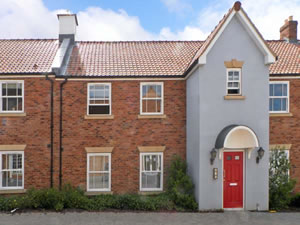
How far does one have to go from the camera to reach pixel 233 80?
9.49 metres

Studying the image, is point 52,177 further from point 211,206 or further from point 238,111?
point 238,111

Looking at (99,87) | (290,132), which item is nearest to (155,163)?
(99,87)

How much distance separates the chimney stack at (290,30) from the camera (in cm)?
1390

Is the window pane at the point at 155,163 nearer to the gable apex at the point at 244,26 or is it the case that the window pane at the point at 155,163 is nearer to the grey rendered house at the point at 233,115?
the grey rendered house at the point at 233,115

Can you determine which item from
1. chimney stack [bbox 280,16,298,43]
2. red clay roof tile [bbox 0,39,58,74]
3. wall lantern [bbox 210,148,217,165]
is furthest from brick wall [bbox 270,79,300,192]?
red clay roof tile [bbox 0,39,58,74]

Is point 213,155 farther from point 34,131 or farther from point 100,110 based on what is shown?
point 34,131

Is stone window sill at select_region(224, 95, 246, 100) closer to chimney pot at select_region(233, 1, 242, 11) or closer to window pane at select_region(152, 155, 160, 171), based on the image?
chimney pot at select_region(233, 1, 242, 11)
